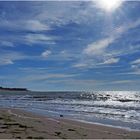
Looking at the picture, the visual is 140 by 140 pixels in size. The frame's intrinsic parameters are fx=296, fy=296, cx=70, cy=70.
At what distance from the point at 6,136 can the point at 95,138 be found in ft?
11.3

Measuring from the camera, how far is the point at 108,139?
11.4 metres

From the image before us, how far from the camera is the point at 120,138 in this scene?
11883mm

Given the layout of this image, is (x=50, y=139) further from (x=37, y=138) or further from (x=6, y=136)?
(x=6, y=136)

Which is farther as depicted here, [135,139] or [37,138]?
[135,139]

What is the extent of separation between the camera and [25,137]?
10484 millimetres

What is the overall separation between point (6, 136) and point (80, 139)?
2.66m

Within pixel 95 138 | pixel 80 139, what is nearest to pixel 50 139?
pixel 80 139

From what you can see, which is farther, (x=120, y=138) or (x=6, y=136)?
(x=120, y=138)

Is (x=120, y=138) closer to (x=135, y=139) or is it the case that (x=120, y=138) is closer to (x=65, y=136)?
(x=135, y=139)

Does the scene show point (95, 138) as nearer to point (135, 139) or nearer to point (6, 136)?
point (135, 139)

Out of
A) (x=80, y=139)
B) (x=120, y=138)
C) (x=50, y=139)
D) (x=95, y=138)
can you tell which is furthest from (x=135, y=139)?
(x=50, y=139)

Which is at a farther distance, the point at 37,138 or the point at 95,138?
the point at 95,138

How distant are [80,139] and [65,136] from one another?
2.87 feet

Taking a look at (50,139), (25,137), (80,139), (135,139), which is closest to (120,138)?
(135,139)
